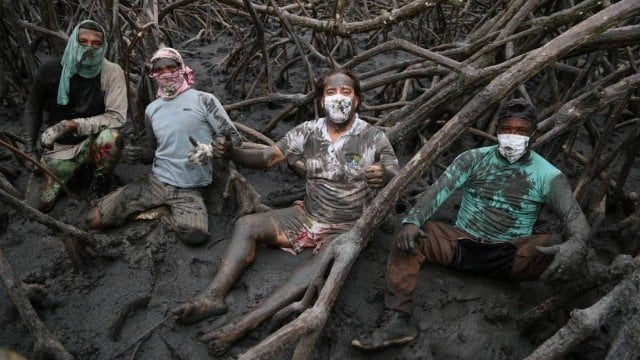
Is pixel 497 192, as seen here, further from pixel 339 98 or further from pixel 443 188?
pixel 339 98

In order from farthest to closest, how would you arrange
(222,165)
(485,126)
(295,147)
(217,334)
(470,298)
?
(485,126), (222,165), (295,147), (470,298), (217,334)

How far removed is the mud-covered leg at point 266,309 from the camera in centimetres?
200

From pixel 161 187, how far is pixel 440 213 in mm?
1933

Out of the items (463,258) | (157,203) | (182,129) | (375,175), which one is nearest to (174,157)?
(182,129)

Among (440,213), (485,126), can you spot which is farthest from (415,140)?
(440,213)

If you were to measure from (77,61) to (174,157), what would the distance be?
91cm

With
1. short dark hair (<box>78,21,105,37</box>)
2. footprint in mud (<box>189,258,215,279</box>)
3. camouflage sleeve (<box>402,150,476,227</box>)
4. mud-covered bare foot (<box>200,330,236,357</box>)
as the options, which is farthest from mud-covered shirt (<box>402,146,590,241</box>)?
short dark hair (<box>78,21,105,37</box>)

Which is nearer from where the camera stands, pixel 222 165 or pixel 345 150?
pixel 345 150

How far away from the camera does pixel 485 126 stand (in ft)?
12.1

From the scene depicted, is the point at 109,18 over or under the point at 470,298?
over

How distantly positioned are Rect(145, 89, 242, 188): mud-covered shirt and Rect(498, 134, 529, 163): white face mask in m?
1.55

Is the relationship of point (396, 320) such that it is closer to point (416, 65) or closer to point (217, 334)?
point (217, 334)

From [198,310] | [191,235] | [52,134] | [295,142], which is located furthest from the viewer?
[52,134]

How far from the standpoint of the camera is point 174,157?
9.20ft
